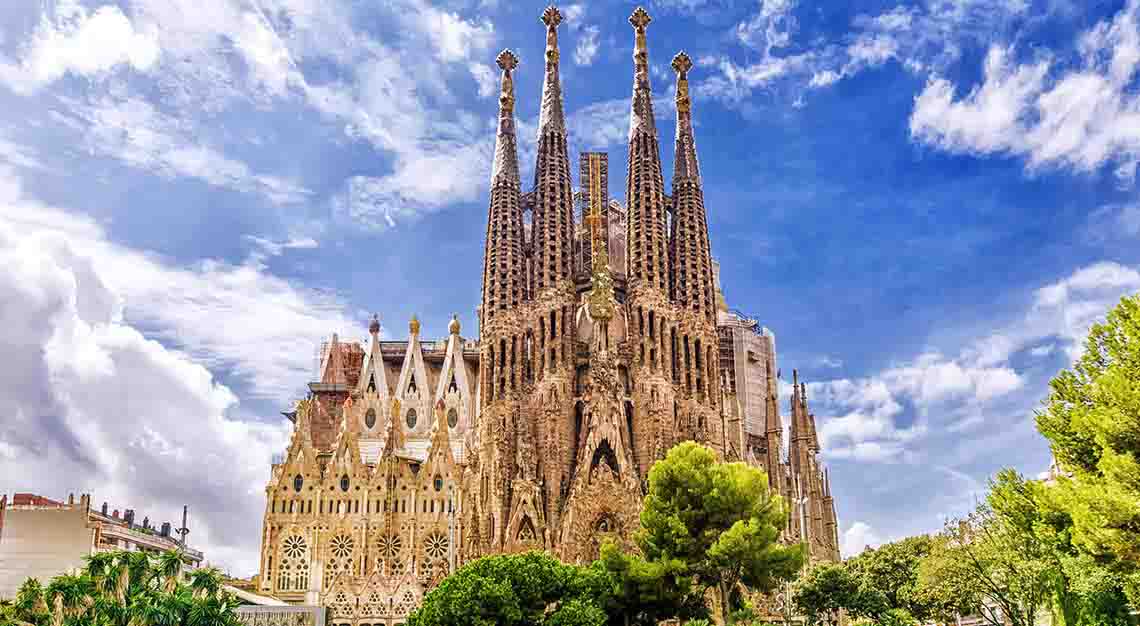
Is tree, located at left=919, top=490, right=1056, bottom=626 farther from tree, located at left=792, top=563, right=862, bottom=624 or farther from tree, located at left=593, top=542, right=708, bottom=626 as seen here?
tree, located at left=792, top=563, right=862, bottom=624

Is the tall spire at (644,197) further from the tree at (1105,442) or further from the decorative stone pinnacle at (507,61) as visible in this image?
the tree at (1105,442)

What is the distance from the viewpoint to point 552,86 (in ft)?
186

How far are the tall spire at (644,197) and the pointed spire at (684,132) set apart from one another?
148cm

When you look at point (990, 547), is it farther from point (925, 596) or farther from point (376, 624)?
point (376, 624)

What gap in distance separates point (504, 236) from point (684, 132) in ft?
40.7

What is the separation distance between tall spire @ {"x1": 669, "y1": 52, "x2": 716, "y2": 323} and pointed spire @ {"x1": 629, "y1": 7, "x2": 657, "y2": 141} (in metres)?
2.23

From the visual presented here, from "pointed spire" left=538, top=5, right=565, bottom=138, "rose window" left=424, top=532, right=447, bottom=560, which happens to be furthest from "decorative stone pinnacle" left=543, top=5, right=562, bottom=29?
"rose window" left=424, top=532, right=447, bottom=560

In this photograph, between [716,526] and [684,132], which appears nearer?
[716,526]

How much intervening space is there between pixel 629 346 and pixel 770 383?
16.9m

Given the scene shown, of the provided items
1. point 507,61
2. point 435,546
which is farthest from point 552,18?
point 435,546

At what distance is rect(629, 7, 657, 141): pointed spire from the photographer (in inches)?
2202

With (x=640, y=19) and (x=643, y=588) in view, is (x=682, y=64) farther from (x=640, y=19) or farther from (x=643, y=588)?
(x=643, y=588)

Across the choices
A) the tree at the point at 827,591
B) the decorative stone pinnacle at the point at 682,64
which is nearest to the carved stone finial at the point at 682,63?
the decorative stone pinnacle at the point at 682,64

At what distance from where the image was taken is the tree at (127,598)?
85.8 feet
